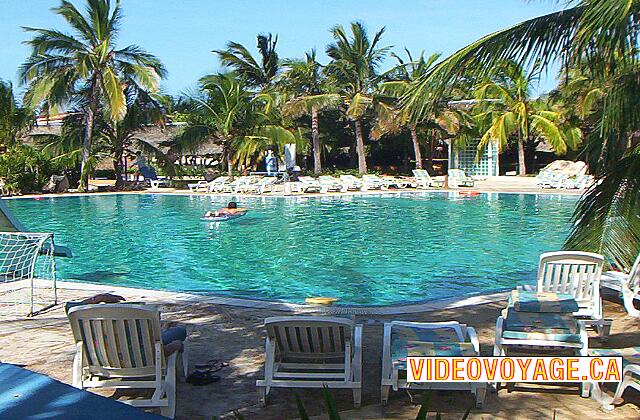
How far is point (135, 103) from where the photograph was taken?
30.0 meters

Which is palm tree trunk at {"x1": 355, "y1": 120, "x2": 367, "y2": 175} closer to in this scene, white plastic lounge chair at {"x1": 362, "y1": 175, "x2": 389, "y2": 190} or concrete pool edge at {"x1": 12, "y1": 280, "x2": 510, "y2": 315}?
white plastic lounge chair at {"x1": 362, "y1": 175, "x2": 389, "y2": 190}

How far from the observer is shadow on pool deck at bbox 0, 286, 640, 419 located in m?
4.22

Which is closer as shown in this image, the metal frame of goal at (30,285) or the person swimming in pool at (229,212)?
the metal frame of goal at (30,285)

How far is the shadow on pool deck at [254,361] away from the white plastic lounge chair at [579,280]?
24 centimetres

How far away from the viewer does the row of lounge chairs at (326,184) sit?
2656 centimetres

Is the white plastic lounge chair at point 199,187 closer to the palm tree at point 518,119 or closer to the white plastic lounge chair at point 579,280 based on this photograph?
the palm tree at point 518,119

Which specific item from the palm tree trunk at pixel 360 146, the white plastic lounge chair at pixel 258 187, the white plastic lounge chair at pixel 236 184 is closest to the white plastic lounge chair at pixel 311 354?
the white plastic lounge chair at pixel 258 187

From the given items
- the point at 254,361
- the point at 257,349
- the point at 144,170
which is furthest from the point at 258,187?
the point at 254,361

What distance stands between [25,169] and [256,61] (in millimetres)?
14187

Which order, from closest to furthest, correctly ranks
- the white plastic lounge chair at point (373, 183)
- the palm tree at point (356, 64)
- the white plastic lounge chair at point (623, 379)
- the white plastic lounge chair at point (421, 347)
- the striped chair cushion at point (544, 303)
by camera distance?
1. the white plastic lounge chair at point (623, 379)
2. the white plastic lounge chair at point (421, 347)
3. the striped chair cushion at point (544, 303)
4. the white plastic lounge chair at point (373, 183)
5. the palm tree at point (356, 64)

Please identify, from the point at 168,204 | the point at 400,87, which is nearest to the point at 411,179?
the point at 400,87

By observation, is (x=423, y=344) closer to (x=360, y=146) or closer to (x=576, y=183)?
(x=576, y=183)

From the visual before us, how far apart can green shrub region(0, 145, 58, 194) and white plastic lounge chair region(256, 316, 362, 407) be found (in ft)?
85.8

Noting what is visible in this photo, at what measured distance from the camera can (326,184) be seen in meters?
26.8
